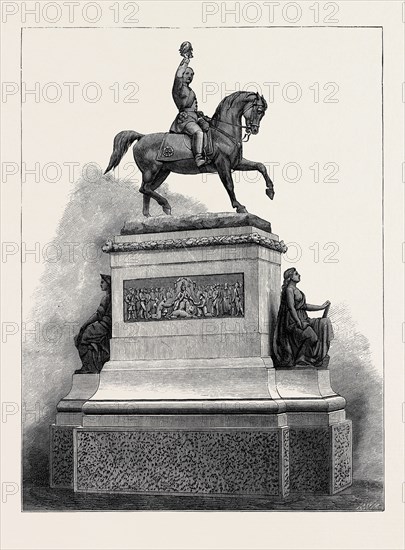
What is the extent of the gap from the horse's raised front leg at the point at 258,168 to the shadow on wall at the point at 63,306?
Result: 116 cm

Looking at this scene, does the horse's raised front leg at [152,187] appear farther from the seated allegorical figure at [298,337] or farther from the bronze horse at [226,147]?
the seated allegorical figure at [298,337]

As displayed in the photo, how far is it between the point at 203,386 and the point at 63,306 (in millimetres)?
2712

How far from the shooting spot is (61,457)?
1395 cm

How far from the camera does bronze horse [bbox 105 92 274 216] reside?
13172mm

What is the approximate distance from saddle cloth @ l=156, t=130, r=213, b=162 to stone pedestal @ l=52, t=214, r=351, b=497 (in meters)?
0.77

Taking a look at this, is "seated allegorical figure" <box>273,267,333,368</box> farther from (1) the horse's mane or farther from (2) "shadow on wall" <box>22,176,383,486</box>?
(1) the horse's mane

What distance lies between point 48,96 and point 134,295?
8.81ft

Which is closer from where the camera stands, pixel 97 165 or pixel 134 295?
pixel 134 295

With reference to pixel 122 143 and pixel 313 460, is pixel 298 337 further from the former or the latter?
pixel 122 143

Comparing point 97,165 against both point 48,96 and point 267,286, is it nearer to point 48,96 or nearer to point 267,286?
point 48,96

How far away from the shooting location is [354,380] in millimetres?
14109

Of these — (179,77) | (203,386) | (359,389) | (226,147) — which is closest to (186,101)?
(179,77)

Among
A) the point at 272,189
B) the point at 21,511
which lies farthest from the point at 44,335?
the point at 272,189

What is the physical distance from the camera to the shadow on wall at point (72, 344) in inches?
535
